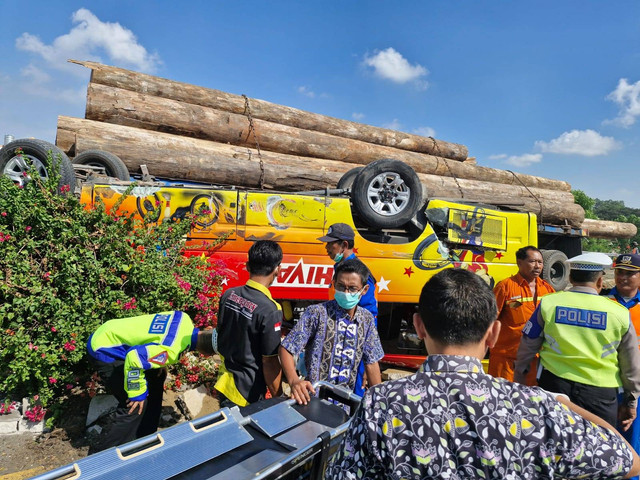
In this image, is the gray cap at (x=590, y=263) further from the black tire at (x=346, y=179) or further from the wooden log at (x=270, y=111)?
the wooden log at (x=270, y=111)

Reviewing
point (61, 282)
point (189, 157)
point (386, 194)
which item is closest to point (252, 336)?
point (61, 282)

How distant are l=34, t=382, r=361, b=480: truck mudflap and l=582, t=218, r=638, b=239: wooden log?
488 inches

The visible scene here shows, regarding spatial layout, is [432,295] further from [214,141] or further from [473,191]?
[473,191]

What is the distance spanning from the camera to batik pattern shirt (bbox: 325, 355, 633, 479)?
3.49 feet

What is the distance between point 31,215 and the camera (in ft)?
12.3

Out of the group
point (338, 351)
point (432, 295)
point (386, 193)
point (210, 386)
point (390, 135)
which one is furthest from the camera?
point (390, 135)

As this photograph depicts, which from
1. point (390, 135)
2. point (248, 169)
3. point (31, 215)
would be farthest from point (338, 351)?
point (390, 135)

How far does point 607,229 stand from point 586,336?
1179 cm

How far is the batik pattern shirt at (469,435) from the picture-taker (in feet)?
3.49

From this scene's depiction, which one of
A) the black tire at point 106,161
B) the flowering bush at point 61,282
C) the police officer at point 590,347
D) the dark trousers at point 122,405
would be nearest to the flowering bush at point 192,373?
the flowering bush at point 61,282

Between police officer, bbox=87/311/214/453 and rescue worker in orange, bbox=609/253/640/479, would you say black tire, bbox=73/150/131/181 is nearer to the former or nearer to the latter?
police officer, bbox=87/311/214/453

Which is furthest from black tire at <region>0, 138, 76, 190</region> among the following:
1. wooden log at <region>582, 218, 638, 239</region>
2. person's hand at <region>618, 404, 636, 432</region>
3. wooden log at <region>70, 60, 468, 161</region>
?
wooden log at <region>582, 218, 638, 239</region>

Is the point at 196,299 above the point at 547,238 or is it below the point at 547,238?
below

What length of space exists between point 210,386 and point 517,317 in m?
3.19
